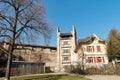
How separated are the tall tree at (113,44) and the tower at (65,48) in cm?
2237

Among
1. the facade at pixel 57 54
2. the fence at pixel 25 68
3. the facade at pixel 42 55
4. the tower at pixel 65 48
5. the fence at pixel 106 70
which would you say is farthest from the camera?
the tower at pixel 65 48

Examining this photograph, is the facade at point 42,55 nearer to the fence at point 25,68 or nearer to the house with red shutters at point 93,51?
the fence at point 25,68

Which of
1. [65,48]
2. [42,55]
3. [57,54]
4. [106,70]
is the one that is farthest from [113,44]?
[42,55]

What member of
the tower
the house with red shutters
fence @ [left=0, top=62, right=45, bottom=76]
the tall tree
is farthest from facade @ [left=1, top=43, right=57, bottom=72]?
the tall tree

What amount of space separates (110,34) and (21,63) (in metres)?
23.2

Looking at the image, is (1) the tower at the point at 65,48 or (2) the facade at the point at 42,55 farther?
(1) the tower at the point at 65,48

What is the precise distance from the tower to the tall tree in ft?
73.4

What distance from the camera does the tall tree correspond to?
1355 inches

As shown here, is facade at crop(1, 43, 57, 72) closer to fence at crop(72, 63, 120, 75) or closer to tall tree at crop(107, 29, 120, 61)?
tall tree at crop(107, 29, 120, 61)

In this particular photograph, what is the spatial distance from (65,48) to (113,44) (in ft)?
85.7

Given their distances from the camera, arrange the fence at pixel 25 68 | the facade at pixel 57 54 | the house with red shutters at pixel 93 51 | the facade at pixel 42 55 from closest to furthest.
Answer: the fence at pixel 25 68
the house with red shutters at pixel 93 51
the facade at pixel 57 54
the facade at pixel 42 55

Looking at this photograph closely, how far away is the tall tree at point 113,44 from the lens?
113 feet

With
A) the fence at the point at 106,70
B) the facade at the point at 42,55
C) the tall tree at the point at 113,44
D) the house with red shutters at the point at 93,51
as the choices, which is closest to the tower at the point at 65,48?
the facade at the point at 42,55

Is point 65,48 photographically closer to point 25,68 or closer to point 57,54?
point 57,54
